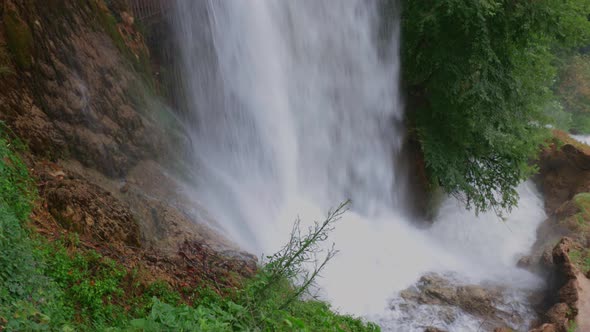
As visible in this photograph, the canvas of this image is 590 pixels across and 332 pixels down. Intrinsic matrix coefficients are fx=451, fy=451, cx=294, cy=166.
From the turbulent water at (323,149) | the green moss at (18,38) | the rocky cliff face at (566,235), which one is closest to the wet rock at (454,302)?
the turbulent water at (323,149)

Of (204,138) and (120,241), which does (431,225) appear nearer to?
(204,138)

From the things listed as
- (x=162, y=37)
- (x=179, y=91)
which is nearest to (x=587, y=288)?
(x=179, y=91)

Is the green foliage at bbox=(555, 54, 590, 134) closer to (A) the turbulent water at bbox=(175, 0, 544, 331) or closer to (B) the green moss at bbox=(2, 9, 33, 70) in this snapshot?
(A) the turbulent water at bbox=(175, 0, 544, 331)

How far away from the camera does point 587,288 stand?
696 cm

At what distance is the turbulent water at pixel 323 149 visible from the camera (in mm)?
6258

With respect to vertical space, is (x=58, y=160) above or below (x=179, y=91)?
below

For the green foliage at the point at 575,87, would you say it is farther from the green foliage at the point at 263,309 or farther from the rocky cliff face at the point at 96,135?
the green foliage at the point at 263,309

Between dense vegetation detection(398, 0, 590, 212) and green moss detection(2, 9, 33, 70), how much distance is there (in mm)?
6907

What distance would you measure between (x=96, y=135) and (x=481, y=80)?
284 inches

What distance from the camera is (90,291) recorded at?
10.1 ft

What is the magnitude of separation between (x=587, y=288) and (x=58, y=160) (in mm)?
7502

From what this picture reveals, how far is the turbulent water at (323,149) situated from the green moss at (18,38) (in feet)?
7.46

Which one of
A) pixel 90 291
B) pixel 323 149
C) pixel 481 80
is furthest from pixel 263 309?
pixel 481 80

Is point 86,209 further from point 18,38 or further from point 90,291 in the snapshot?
point 18,38
